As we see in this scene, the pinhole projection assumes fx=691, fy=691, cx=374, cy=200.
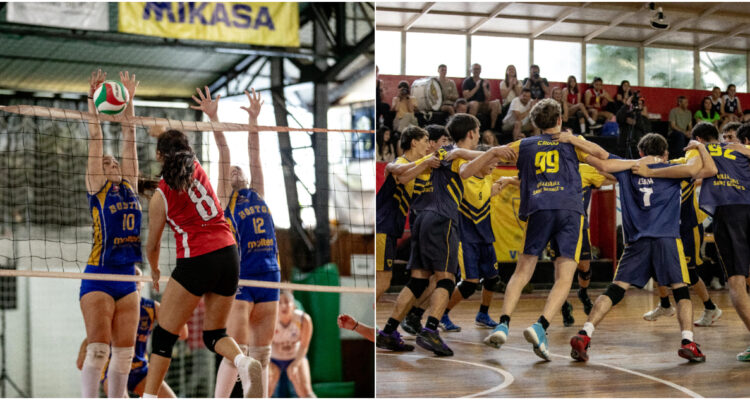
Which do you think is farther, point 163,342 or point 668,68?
point 668,68

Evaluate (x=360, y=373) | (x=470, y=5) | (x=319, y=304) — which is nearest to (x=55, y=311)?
(x=319, y=304)

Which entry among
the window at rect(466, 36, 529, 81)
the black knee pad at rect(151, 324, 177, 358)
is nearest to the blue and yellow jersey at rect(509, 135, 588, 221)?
the black knee pad at rect(151, 324, 177, 358)

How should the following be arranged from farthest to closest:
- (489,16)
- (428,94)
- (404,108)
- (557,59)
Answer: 1. (557,59)
2. (489,16)
3. (428,94)
4. (404,108)

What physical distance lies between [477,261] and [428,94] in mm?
5785

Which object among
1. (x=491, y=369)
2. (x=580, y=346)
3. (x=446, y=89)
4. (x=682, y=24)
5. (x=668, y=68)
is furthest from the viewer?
(x=668, y=68)

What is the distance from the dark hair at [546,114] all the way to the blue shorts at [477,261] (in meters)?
1.28

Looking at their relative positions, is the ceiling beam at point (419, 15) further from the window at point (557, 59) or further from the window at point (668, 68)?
the window at point (668, 68)

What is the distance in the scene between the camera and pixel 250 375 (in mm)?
3445

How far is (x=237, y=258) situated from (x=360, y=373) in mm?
9046

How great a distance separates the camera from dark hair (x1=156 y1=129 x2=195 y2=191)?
3.48m

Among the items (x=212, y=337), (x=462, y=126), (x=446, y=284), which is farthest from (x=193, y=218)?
(x=462, y=126)

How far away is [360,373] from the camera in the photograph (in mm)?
12250

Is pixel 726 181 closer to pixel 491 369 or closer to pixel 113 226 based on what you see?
pixel 491 369

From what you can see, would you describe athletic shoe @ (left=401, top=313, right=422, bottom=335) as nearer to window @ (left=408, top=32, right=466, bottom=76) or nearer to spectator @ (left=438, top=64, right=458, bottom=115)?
spectator @ (left=438, top=64, right=458, bottom=115)
